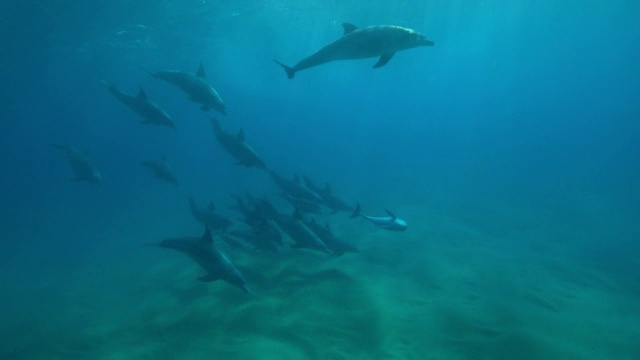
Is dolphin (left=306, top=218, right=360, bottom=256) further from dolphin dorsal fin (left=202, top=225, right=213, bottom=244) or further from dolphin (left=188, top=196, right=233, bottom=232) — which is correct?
dolphin dorsal fin (left=202, top=225, right=213, bottom=244)

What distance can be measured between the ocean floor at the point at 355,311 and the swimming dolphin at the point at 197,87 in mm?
4124

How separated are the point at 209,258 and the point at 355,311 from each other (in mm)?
3169

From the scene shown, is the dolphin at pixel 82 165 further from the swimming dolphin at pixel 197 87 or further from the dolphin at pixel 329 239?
the dolphin at pixel 329 239

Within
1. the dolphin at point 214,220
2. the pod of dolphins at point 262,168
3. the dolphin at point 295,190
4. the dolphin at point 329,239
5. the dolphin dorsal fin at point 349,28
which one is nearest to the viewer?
the pod of dolphins at point 262,168

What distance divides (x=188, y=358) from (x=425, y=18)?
4240 cm

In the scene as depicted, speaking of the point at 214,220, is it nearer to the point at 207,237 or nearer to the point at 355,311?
the point at 207,237

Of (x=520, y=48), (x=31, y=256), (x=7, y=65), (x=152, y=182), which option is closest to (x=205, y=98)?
(x=31, y=256)

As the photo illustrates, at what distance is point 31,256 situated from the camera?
24.3 meters

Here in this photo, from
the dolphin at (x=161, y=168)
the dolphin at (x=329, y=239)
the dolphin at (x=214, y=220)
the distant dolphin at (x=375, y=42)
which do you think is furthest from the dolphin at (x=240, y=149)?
the distant dolphin at (x=375, y=42)

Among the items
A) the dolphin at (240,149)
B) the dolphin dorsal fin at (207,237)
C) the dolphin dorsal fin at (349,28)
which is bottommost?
the dolphin dorsal fin at (207,237)

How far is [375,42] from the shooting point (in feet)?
22.0

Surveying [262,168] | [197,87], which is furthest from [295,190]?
[197,87]

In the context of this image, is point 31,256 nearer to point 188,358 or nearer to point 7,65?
point 7,65

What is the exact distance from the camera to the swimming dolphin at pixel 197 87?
8.47 metres
